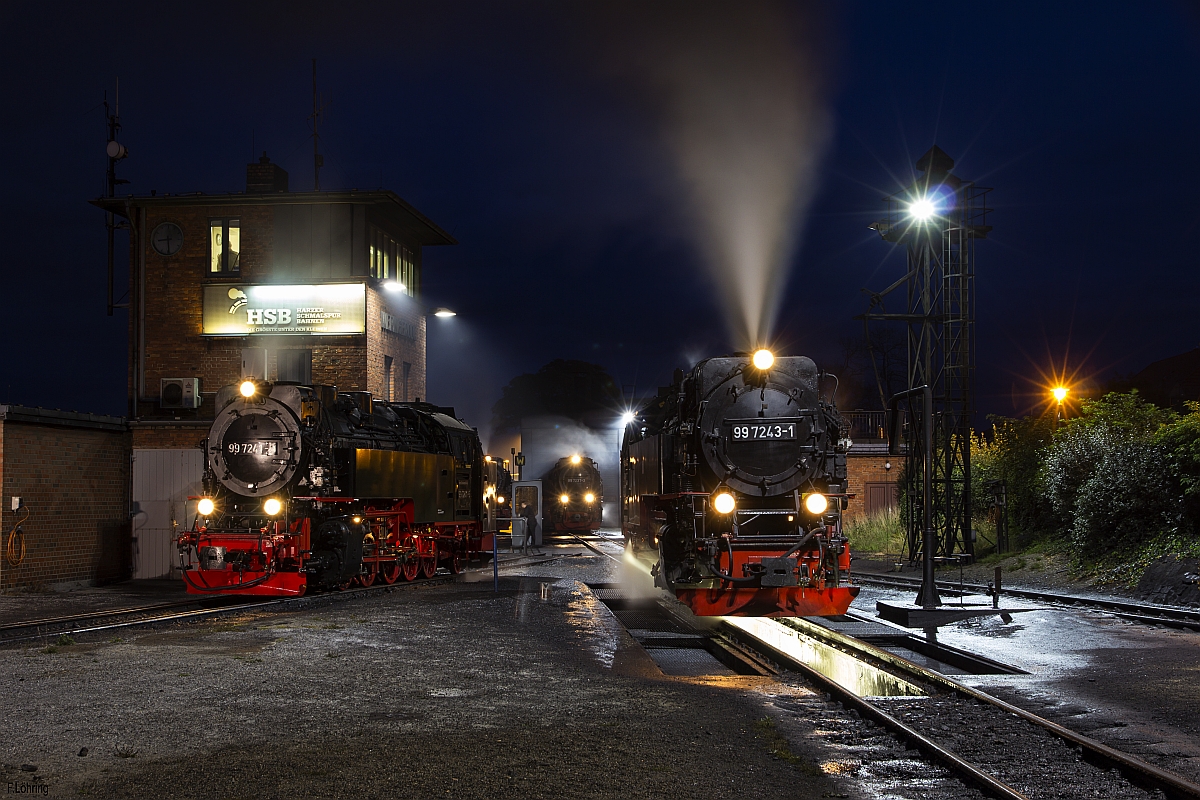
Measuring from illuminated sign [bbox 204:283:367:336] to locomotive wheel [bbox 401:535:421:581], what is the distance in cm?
824

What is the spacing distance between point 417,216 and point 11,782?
2379cm

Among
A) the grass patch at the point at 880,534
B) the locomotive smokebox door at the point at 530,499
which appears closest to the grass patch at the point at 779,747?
the grass patch at the point at 880,534

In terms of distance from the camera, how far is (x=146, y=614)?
1361 cm

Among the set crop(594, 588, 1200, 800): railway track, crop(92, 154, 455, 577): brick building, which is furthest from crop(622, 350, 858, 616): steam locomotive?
crop(92, 154, 455, 577): brick building

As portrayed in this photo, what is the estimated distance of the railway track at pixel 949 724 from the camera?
18.6 ft

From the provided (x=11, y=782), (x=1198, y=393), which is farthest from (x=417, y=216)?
(x=1198, y=393)

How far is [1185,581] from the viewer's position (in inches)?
601

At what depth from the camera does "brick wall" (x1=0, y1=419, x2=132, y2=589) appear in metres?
17.3

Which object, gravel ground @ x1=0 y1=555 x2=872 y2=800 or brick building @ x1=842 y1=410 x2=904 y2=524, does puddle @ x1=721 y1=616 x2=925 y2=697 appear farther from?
brick building @ x1=842 y1=410 x2=904 y2=524

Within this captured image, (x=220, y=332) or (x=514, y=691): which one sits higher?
(x=220, y=332)

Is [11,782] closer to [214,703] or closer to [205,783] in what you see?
[205,783]

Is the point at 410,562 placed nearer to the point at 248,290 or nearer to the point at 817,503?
the point at 817,503

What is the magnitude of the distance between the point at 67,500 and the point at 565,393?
6606 centimetres

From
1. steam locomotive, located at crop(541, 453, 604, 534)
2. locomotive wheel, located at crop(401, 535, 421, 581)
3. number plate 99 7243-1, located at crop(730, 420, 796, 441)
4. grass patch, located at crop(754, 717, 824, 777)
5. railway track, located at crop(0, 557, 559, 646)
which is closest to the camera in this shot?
grass patch, located at crop(754, 717, 824, 777)
